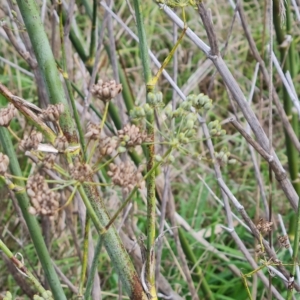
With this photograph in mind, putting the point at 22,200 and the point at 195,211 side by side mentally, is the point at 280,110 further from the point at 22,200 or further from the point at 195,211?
the point at 195,211

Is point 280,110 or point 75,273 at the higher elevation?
point 280,110

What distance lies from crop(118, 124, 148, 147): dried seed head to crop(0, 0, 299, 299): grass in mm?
651

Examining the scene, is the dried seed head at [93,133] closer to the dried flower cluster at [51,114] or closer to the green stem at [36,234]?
the dried flower cluster at [51,114]

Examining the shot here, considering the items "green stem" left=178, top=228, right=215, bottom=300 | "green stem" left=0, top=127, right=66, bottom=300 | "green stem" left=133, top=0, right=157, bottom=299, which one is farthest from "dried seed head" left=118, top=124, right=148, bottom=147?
"green stem" left=178, top=228, right=215, bottom=300

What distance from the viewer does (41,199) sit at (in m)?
0.63

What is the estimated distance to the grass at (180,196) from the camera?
186 cm

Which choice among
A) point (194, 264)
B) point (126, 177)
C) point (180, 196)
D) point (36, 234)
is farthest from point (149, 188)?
point (180, 196)

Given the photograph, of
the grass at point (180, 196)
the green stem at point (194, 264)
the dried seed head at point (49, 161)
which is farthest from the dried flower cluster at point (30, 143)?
the green stem at point (194, 264)

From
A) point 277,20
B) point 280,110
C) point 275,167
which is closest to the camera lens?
point 275,167

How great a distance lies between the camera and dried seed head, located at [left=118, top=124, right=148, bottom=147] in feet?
2.21

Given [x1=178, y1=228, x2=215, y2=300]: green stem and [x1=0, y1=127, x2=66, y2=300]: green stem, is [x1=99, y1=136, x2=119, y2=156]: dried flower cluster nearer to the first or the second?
[x1=0, y1=127, x2=66, y2=300]: green stem

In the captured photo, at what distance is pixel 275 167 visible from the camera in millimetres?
1049

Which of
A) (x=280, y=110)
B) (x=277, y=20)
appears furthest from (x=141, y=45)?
(x=277, y=20)

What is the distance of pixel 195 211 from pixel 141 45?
65.8 inches
